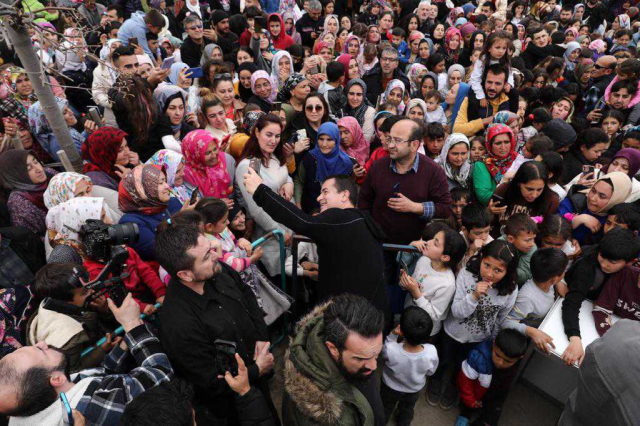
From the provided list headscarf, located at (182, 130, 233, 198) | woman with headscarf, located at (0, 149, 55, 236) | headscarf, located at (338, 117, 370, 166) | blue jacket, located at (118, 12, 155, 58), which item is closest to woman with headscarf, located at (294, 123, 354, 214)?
headscarf, located at (338, 117, 370, 166)

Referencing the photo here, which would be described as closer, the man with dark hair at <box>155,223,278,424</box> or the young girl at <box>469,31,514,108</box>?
the man with dark hair at <box>155,223,278,424</box>

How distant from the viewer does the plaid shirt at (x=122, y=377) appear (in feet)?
5.55

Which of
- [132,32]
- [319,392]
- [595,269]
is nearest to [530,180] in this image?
[595,269]

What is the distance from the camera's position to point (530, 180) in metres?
3.49

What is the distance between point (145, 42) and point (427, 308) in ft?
21.1

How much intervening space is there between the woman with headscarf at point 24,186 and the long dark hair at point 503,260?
3.74 metres

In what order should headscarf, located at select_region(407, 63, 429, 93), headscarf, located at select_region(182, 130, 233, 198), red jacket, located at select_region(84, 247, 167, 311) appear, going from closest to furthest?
red jacket, located at select_region(84, 247, 167, 311), headscarf, located at select_region(182, 130, 233, 198), headscarf, located at select_region(407, 63, 429, 93)

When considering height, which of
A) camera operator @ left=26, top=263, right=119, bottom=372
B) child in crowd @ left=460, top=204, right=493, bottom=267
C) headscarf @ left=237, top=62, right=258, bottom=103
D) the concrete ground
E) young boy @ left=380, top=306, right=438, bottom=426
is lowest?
the concrete ground

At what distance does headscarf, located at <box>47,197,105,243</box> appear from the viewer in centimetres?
274

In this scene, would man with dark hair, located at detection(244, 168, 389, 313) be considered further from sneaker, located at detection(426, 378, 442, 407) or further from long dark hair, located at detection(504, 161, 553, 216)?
long dark hair, located at detection(504, 161, 553, 216)

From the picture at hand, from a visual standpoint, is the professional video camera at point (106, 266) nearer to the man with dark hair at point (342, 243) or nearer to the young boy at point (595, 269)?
the man with dark hair at point (342, 243)

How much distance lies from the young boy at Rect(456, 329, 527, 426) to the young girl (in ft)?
11.1

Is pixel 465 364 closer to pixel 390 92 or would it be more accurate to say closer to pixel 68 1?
pixel 390 92

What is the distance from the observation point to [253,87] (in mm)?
5281
